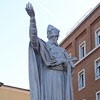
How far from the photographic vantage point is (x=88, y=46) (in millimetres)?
55875

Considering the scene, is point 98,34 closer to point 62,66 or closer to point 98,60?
point 98,60

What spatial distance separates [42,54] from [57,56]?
33 centimetres

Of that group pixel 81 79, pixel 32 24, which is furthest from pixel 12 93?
pixel 32 24

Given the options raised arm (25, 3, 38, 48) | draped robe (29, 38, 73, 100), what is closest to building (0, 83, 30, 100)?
draped robe (29, 38, 73, 100)

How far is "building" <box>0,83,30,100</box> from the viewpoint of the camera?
219 feet

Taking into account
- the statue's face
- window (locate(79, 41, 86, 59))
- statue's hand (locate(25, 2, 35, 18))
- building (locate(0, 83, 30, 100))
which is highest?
window (locate(79, 41, 86, 59))

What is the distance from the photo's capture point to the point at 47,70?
897 centimetres

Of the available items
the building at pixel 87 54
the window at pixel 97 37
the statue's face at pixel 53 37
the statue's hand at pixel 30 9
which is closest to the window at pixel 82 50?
the building at pixel 87 54

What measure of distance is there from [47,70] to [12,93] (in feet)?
192

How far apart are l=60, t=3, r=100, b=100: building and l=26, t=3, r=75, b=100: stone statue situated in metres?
42.1

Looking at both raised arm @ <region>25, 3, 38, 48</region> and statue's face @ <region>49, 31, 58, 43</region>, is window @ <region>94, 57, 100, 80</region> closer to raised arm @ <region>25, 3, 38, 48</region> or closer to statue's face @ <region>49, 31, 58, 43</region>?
statue's face @ <region>49, 31, 58, 43</region>

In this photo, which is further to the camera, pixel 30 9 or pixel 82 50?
pixel 82 50

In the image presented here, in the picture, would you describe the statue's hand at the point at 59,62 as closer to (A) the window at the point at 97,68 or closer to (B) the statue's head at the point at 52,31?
(B) the statue's head at the point at 52,31

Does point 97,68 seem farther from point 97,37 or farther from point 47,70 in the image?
point 47,70
